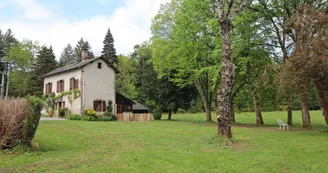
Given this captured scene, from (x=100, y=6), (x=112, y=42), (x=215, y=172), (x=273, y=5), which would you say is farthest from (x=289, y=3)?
(x=112, y=42)

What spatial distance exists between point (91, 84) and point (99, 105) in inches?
101

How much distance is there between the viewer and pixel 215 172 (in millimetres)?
6645

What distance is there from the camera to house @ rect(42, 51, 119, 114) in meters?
30.3

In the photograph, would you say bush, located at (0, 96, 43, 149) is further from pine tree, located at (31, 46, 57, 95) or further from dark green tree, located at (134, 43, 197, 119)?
pine tree, located at (31, 46, 57, 95)

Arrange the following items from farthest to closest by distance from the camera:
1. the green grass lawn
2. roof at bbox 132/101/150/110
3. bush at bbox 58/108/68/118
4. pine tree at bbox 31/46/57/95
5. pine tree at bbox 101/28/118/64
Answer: pine tree at bbox 101/28/118/64
pine tree at bbox 31/46/57/95
roof at bbox 132/101/150/110
bush at bbox 58/108/68/118
the green grass lawn

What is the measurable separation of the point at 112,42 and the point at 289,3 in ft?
184

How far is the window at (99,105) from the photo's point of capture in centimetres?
3095

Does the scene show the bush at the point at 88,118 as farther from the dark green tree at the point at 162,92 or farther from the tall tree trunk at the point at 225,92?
the tall tree trunk at the point at 225,92

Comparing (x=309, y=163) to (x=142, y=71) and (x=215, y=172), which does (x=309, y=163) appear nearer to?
(x=215, y=172)

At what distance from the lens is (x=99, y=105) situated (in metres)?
31.3

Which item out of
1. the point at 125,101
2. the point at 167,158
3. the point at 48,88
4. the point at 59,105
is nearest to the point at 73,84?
the point at 59,105

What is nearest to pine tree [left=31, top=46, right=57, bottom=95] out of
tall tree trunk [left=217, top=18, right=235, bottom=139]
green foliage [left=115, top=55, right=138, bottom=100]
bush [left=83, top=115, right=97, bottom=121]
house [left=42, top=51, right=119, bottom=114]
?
green foliage [left=115, top=55, right=138, bottom=100]

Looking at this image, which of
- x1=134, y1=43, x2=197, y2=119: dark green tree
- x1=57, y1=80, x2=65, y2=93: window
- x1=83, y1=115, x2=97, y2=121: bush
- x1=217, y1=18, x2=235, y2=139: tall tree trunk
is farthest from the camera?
x1=57, y1=80, x2=65, y2=93: window

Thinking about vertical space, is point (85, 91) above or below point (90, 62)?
below
